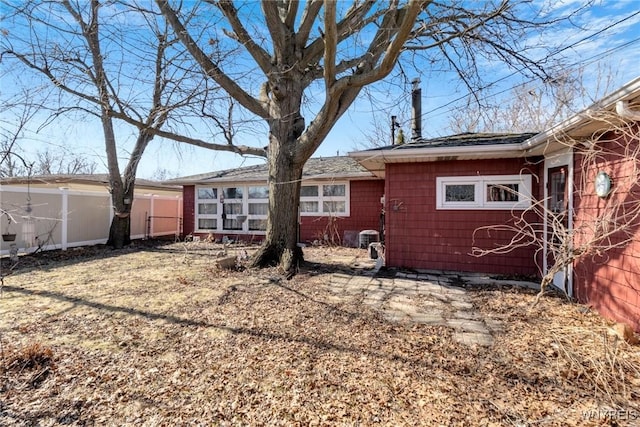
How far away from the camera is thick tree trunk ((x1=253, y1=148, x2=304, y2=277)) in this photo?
621 centimetres

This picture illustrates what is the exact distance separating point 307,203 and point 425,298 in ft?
23.1

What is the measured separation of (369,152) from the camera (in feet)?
20.7

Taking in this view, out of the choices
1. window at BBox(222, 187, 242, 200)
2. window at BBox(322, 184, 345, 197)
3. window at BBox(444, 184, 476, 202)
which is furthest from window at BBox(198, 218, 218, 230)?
window at BBox(444, 184, 476, 202)

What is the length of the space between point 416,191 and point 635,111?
12.7 ft

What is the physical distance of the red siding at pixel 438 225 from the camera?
20.4 ft

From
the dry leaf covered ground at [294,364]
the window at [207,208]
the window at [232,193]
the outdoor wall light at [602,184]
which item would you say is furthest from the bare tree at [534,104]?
the window at [207,208]

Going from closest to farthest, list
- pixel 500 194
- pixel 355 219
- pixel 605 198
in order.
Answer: pixel 605 198, pixel 500 194, pixel 355 219

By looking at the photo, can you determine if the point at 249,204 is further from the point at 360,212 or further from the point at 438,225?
the point at 438,225

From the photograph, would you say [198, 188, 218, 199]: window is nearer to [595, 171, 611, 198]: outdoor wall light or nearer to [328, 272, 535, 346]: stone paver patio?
[328, 272, 535, 346]: stone paver patio

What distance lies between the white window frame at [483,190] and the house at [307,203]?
362cm

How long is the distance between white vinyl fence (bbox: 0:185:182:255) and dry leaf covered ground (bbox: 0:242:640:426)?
4.34 metres

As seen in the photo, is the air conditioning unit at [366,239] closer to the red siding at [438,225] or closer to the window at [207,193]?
the red siding at [438,225]

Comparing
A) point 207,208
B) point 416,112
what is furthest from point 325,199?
point 207,208

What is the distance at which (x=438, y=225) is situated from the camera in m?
6.62
